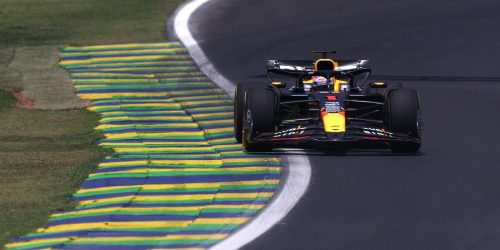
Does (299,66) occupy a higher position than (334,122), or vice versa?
(299,66)

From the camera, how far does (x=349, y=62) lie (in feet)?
57.8

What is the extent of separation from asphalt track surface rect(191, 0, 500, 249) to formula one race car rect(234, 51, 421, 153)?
0.98 feet

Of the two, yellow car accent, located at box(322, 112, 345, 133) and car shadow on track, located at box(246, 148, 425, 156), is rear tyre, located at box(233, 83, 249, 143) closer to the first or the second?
car shadow on track, located at box(246, 148, 425, 156)

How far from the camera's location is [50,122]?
63.0ft

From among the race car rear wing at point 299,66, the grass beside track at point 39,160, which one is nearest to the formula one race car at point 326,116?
the race car rear wing at point 299,66

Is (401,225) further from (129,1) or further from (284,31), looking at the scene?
(129,1)

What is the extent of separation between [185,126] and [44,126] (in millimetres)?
2463

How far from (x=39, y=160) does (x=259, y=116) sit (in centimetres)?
292

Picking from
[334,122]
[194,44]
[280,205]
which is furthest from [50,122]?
[194,44]

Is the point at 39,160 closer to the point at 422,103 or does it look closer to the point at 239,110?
the point at 239,110

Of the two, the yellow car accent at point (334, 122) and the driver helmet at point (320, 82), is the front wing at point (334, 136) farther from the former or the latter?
the driver helmet at point (320, 82)

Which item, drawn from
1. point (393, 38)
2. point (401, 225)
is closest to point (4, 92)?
point (393, 38)

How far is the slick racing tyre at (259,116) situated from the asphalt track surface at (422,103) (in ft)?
2.33

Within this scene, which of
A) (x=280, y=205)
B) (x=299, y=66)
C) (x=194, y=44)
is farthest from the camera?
(x=194, y=44)
